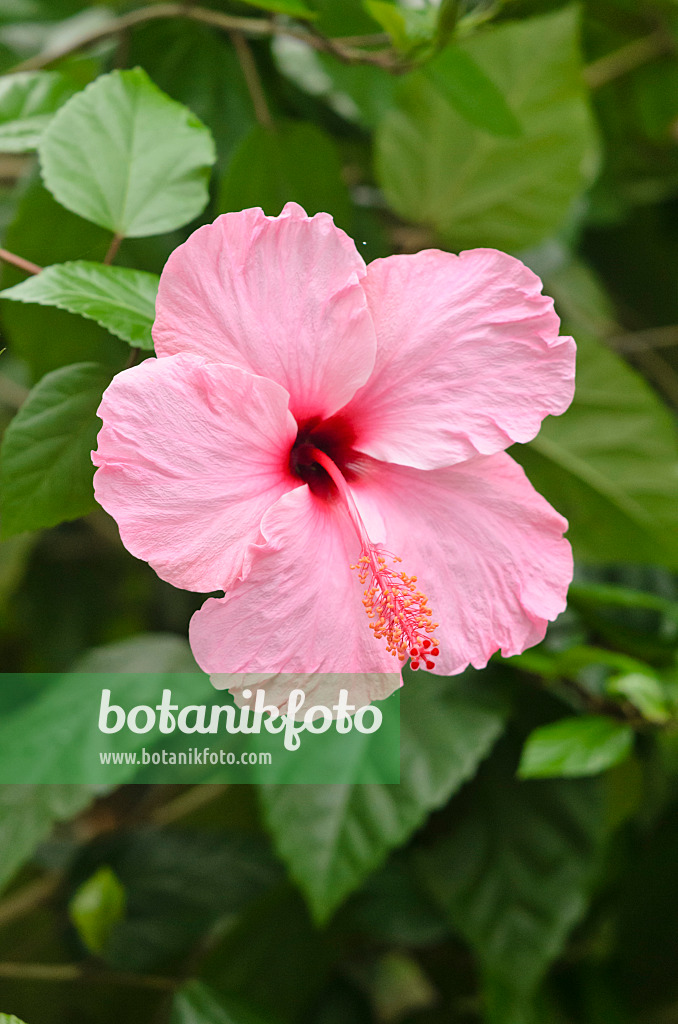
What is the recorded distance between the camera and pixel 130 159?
1.53 feet

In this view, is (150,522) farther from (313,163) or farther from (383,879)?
(383,879)

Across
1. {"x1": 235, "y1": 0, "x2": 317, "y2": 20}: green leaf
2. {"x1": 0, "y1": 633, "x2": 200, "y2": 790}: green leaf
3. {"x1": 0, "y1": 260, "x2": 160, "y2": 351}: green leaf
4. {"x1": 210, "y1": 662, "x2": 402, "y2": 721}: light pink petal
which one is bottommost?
{"x1": 0, "y1": 633, "x2": 200, "y2": 790}: green leaf

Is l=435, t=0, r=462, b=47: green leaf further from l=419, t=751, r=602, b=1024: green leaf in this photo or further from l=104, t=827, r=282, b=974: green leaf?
l=104, t=827, r=282, b=974: green leaf

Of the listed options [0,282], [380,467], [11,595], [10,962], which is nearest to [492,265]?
[380,467]

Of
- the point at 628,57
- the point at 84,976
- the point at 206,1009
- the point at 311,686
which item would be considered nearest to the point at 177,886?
the point at 84,976

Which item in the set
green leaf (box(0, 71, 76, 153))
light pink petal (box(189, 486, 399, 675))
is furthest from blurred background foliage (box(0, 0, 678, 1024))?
light pink petal (box(189, 486, 399, 675))

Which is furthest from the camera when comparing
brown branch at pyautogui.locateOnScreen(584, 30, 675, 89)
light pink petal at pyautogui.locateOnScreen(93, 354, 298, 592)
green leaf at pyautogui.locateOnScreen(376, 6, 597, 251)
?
brown branch at pyautogui.locateOnScreen(584, 30, 675, 89)

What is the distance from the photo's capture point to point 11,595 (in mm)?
1167

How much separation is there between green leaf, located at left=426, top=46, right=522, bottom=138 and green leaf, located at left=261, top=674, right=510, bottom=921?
479 mm

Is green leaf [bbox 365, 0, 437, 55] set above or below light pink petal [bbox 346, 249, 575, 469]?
above

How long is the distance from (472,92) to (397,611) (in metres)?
0.43

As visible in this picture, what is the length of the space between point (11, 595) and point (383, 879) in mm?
665

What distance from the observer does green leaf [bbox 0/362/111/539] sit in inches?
15.5

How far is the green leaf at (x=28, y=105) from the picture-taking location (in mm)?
480
